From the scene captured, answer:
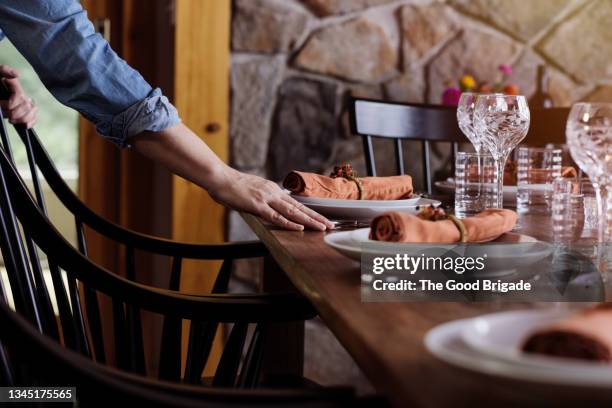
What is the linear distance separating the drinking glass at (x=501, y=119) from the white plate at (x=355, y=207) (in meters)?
0.15

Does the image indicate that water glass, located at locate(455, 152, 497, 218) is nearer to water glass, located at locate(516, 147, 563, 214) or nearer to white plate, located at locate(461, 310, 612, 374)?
water glass, located at locate(516, 147, 563, 214)

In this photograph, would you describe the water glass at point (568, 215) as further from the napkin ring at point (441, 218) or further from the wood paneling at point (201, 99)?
the wood paneling at point (201, 99)

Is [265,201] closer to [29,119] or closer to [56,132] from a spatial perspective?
[29,119]

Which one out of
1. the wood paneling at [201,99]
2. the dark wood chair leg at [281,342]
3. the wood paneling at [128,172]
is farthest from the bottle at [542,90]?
the dark wood chair leg at [281,342]

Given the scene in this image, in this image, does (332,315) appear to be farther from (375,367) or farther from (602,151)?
(602,151)

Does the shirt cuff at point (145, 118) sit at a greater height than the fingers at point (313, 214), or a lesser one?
greater

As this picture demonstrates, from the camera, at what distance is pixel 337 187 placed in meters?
1.24

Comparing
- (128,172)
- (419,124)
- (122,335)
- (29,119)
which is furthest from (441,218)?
(128,172)

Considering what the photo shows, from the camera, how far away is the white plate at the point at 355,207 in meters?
1.15

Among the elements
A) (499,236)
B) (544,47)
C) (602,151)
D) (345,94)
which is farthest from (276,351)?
(544,47)

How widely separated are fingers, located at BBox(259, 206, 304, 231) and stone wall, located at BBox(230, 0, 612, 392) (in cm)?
148

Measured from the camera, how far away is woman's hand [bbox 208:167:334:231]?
1115 millimetres

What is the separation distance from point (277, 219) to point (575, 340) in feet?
2.24

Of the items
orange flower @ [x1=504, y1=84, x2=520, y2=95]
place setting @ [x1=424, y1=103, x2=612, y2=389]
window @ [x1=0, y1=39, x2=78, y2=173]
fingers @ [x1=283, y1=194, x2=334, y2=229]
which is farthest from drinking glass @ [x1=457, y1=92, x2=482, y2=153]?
window @ [x1=0, y1=39, x2=78, y2=173]
